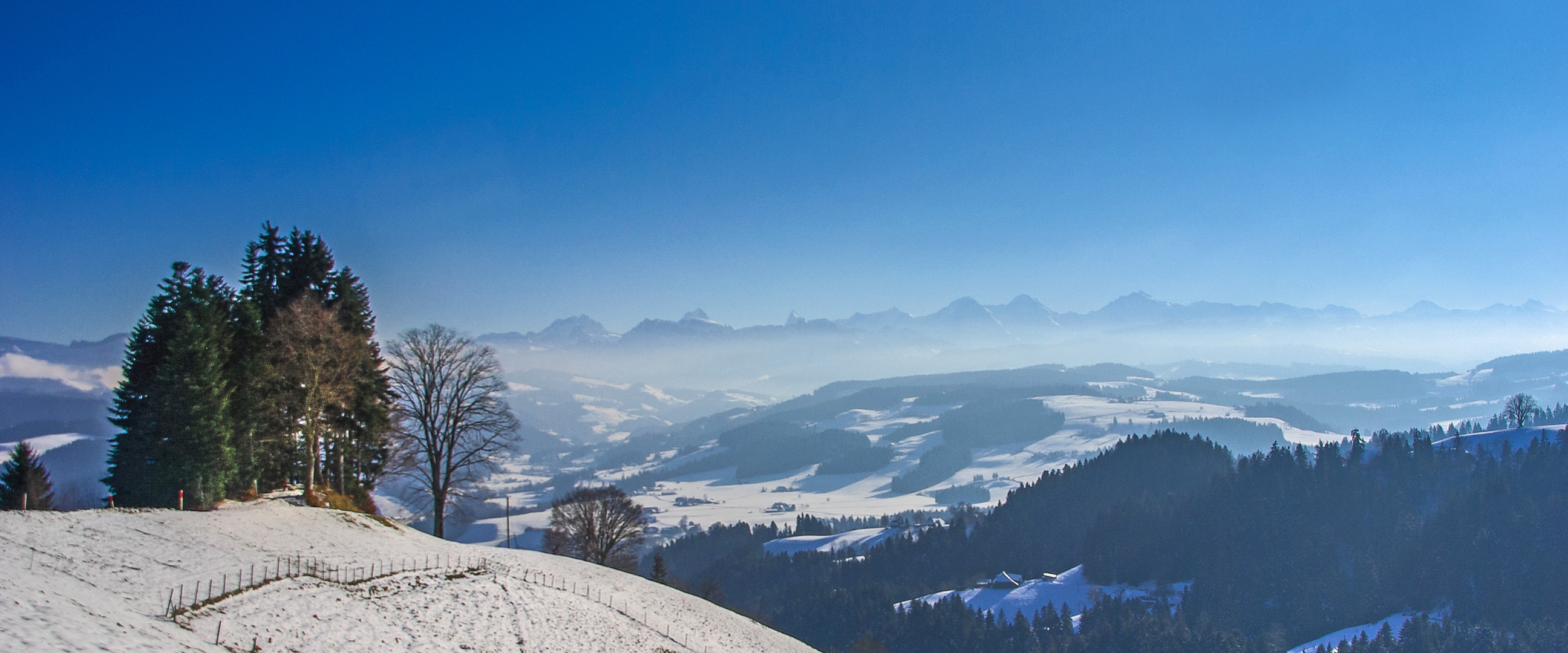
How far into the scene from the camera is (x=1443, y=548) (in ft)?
392

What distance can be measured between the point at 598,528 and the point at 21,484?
36200 millimetres

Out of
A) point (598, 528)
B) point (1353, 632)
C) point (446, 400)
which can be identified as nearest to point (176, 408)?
point (446, 400)

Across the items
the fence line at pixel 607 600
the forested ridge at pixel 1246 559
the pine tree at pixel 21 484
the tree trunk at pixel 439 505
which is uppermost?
the pine tree at pixel 21 484

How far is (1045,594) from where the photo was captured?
13275 centimetres

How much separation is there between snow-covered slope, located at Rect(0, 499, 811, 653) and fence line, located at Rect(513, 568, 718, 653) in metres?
0.11

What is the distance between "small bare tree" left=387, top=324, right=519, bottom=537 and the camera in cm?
4138

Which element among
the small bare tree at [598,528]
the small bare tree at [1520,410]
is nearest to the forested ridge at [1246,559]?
the small bare tree at [1520,410]

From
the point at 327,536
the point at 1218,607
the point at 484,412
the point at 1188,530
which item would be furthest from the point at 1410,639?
the point at 327,536

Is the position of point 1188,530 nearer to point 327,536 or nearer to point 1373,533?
point 1373,533

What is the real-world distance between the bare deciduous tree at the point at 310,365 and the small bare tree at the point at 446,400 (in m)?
2.78

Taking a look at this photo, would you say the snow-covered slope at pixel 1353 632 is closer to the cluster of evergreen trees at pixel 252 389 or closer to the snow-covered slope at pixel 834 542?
the snow-covered slope at pixel 834 542

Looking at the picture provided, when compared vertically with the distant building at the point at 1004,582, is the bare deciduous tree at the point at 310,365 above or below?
above

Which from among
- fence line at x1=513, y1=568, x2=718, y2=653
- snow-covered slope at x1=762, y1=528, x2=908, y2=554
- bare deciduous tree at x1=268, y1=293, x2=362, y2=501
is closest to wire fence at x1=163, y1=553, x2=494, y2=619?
fence line at x1=513, y1=568, x2=718, y2=653

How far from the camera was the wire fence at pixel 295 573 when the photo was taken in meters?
19.4
